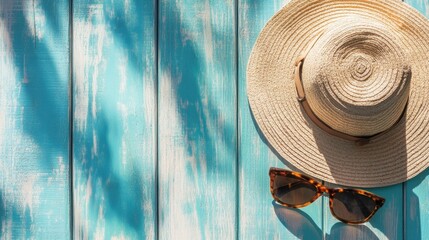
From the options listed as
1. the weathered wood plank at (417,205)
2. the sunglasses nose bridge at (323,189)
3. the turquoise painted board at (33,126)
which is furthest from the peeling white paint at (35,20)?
the weathered wood plank at (417,205)

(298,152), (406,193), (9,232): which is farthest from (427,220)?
(9,232)

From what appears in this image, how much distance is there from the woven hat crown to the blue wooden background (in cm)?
18

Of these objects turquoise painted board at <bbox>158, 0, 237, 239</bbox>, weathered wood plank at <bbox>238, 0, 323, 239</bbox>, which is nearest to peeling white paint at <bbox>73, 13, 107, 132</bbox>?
turquoise painted board at <bbox>158, 0, 237, 239</bbox>

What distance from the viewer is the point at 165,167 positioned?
1050 mm

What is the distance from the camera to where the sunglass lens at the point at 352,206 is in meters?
1.01

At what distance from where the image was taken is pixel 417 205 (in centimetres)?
106

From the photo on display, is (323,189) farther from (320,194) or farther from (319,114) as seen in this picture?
(319,114)

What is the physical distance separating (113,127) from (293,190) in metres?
0.36

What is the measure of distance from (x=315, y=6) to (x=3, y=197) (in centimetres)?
70

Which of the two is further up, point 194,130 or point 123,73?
point 123,73

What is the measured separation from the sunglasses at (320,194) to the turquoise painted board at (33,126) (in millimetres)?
407

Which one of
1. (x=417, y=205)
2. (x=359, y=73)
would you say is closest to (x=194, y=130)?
(x=359, y=73)

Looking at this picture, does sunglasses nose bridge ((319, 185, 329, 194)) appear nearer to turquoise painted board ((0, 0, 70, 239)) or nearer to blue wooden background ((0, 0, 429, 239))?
blue wooden background ((0, 0, 429, 239))

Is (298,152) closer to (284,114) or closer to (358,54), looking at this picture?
(284,114)
